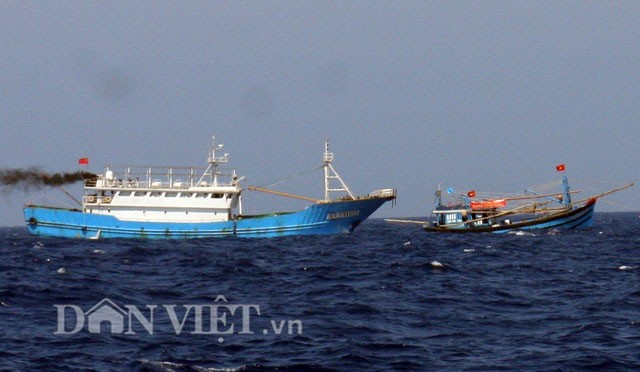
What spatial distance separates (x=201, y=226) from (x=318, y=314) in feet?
130

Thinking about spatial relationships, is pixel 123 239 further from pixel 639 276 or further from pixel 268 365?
pixel 268 365

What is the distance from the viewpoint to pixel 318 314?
21.8 metres

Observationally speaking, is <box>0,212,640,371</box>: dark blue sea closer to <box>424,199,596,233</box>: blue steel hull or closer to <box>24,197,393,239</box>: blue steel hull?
<box>24,197,393,239</box>: blue steel hull

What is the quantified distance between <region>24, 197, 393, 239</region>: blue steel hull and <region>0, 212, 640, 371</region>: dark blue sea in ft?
71.1

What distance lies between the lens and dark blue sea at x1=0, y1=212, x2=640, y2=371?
54.7ft

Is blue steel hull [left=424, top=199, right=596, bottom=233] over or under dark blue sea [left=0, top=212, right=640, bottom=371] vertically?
over

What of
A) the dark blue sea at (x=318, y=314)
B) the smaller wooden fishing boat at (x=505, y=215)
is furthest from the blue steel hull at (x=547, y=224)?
the dark blue sea at (x=318, y=314)

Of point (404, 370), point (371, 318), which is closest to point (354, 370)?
point (404, 370)

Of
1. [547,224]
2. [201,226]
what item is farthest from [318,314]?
[547,224]

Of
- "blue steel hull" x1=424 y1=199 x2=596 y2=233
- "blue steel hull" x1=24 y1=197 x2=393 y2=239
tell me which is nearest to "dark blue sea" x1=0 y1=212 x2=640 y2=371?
"blue steel hull" x1=24 y1=197 x2=393 y2=239

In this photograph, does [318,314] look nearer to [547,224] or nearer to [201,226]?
[201,226]

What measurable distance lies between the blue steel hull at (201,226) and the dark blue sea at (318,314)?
2168cm

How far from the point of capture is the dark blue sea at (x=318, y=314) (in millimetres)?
16672

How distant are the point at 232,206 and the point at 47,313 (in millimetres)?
42005
